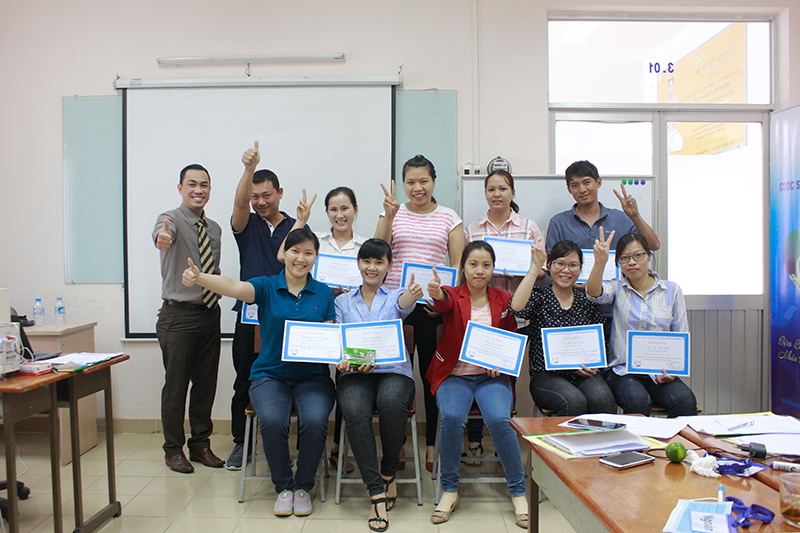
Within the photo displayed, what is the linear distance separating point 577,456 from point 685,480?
27 cm

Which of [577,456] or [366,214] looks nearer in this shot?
[577,456]

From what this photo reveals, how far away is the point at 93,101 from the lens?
367 cm

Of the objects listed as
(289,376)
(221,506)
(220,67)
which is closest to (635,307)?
(289,376)

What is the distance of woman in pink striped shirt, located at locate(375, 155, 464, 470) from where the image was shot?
2.80 meters

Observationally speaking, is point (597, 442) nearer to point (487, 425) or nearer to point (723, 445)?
point (723, 445)

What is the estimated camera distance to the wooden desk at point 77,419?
7.06ft

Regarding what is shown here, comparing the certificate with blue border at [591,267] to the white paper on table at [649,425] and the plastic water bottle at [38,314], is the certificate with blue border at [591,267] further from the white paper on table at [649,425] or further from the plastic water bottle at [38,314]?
the plastic water bottle at [38,314]

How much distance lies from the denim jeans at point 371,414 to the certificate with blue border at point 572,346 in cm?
76

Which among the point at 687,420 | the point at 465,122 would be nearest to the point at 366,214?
the point at 465,122

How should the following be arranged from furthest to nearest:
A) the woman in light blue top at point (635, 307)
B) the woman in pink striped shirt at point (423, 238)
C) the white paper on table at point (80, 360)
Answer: the woman in pink striped shirt at point (423, 238) → the woman in light blue top at point (635, 307) → the white paper on table at point (80, 360)

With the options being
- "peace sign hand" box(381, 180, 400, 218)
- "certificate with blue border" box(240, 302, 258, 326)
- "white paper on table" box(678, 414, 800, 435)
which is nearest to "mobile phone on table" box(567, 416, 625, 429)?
"white paper on table" box(678, 414, 800, 435)

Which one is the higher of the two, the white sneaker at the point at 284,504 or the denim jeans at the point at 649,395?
the denim jeans at the point at 649,395

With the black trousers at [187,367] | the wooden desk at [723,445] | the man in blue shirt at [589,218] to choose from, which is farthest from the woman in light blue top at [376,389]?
the wooden desk at [723,445]

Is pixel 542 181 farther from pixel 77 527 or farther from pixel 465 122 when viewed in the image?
pixel 77 527
